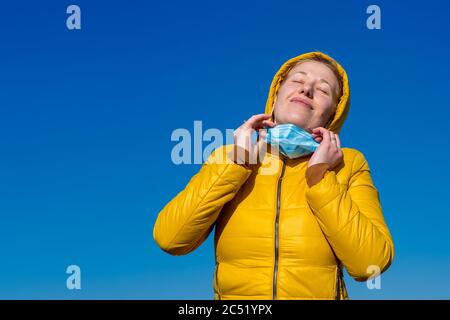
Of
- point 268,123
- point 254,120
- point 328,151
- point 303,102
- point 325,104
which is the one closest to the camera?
point 328,151

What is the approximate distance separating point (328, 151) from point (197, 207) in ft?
4.73

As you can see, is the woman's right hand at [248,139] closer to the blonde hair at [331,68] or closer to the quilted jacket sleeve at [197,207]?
the quilted jacket sleeve at [197,207]

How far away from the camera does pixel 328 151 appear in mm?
6172

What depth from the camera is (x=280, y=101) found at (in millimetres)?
6953

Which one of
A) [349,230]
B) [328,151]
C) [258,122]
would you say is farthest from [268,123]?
[349,230]

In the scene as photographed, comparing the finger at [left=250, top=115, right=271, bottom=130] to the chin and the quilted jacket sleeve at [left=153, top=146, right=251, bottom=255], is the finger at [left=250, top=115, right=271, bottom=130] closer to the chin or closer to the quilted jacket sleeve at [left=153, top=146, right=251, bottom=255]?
the chin

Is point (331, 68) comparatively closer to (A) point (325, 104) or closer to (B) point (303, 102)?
(A) point (325, 104)

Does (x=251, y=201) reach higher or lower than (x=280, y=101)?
lower

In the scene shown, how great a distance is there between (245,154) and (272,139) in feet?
1.41

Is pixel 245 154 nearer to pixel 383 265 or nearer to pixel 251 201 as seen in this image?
pixel 251 201

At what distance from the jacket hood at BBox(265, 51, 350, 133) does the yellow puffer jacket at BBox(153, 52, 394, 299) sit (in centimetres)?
91
